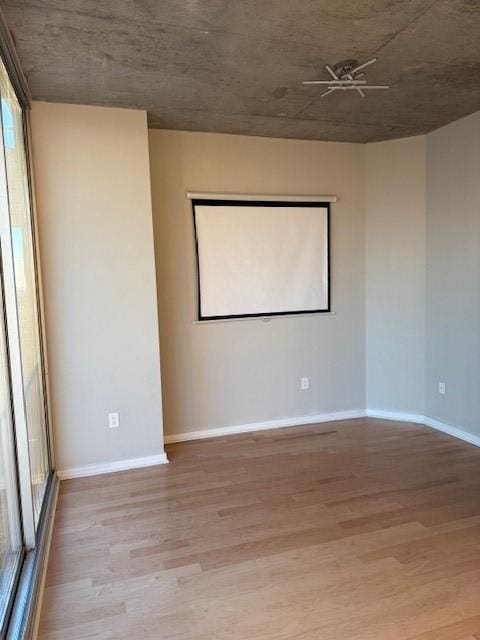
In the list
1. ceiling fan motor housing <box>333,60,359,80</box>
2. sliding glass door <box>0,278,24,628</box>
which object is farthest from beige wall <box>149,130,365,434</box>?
sliding glass door <box>0,278,24,628</box>

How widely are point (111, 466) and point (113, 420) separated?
1.11 feet

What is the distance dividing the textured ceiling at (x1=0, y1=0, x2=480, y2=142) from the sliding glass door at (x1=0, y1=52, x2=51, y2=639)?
1.29 feet

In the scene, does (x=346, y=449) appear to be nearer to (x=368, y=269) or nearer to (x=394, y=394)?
(x=394, y=394)

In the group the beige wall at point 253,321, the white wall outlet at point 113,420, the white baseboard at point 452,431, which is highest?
the beige wall at point 253,321

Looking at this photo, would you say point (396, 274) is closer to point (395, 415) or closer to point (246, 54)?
point (395, 415)

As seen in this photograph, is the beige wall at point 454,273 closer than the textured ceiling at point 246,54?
No

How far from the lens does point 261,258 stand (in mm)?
3879

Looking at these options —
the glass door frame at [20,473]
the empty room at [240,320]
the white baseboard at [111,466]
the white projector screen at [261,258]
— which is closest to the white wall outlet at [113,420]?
the empty room at [240,320]

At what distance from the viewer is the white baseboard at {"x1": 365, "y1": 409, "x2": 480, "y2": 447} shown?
11.9ft

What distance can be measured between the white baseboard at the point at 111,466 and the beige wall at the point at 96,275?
36 mm

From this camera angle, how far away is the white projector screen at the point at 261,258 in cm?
374

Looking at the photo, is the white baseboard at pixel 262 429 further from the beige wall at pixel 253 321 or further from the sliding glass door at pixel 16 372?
the sliding glass door at pixel 16 372

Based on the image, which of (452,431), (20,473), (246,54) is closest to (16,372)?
(20,473)

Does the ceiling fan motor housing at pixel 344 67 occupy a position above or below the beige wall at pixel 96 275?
above
